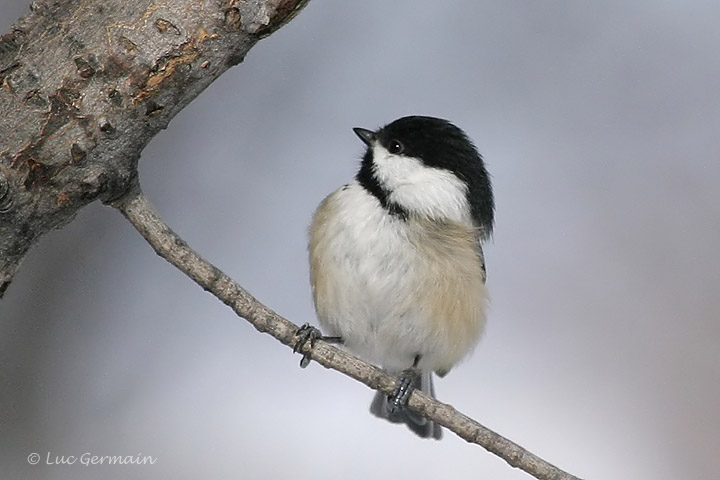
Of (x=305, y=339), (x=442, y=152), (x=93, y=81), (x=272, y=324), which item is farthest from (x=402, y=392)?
(x=93, y=81)

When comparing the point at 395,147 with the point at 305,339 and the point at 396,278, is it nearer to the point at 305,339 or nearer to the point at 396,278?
the point at 396,278

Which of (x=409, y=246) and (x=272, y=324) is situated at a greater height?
(x=409, y=246)

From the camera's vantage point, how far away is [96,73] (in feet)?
3.06

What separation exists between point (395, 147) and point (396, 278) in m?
0.28

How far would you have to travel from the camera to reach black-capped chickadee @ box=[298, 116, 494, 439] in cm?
148

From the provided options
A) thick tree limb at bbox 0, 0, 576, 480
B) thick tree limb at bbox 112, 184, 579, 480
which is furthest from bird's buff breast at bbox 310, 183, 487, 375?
thick tree limb at bbox 0, 0, 576, 480

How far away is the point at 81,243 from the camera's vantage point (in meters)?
1.88

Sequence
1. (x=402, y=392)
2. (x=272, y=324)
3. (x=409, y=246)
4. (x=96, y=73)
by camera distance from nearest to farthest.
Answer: (x=96, y=73) → (x=272, y=324) → (x=402, y=392) → (x=409, y=246)

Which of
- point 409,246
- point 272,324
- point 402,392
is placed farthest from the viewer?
point 409,246

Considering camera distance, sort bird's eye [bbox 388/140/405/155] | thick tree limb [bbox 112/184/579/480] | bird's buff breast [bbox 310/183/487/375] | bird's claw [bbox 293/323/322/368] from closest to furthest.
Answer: thick tree limb [bbox 112/184/579/480] → bird's claw [bbox 293/323/322/368] → bird's buff breast [bbox 310/183/487/375] → bird's eye [bbox 388/140/405/155]

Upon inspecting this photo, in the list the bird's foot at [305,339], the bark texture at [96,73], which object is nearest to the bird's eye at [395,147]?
the bird's foot at [305,339]

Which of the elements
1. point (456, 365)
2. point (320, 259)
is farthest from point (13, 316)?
point (456, 365)

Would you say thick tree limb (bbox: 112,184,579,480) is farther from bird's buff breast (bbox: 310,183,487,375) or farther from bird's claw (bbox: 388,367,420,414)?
bird's buff breast (bbox: 310,183,487,375)

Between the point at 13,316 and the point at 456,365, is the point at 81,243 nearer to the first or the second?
the point at 13,316
